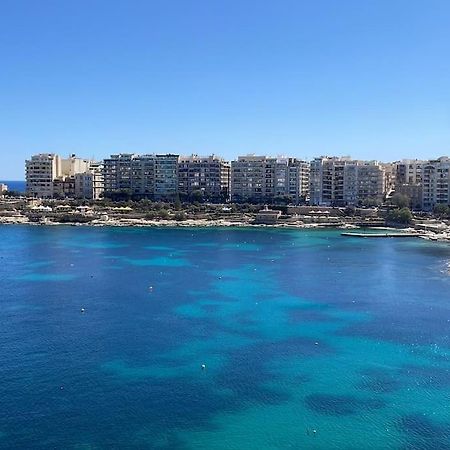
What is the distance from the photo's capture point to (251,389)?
16.9 meters

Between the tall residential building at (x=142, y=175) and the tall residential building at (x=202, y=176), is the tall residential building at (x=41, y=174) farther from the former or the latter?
the tall residential building at (x=202, y=176)

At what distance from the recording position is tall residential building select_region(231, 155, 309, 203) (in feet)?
264

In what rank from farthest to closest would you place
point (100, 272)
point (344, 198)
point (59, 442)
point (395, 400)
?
point (344, 198), point (100, 272), point (395, 400), point (59, 442)

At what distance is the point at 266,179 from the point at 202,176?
873 centimetres

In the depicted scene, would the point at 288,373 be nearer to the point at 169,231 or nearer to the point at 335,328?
the point at 335,328

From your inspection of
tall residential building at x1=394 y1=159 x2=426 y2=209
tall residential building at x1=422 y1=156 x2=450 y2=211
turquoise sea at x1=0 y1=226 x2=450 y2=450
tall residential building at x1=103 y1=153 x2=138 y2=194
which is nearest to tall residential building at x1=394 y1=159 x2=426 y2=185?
tall residential building at x1=394 y1=159 x2=426 y2=209

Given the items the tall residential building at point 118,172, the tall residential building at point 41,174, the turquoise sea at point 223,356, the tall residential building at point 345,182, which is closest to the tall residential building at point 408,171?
the tall residential building at point 345,182

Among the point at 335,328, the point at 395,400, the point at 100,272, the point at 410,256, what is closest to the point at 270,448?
the point at 395,400

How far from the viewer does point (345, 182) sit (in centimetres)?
7819

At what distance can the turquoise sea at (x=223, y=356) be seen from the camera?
47.8 ft

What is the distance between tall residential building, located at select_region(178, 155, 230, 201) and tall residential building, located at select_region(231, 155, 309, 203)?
2.41 metres

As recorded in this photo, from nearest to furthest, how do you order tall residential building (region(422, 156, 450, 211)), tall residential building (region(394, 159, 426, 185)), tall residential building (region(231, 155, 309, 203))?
tall residential building (region(422, 156, 450, 211)) → tall residential building (region(231, 155, 309, 203)) → tall residential building (region(394, 159, 426, 185))

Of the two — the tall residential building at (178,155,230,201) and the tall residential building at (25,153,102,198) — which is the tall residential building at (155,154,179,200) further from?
the tall residential building at (25,153,102,198)

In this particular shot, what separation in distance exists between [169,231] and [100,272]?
25756mm
